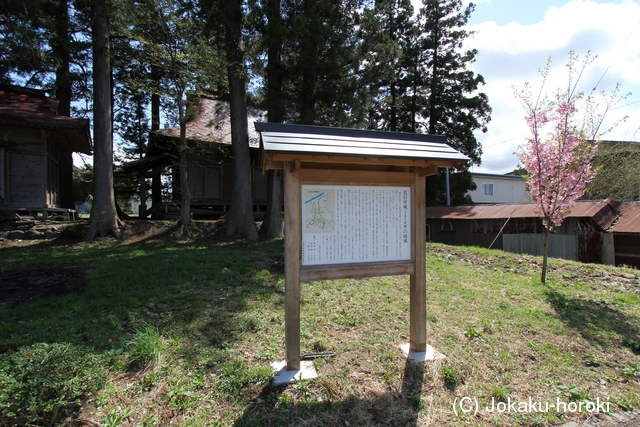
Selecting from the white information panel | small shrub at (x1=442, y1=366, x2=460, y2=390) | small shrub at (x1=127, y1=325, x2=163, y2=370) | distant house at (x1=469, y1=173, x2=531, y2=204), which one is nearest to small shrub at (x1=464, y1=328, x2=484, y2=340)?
small shrub at (x1=442, y1=366, x2=460, y2=390)

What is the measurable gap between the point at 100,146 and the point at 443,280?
36.8ft

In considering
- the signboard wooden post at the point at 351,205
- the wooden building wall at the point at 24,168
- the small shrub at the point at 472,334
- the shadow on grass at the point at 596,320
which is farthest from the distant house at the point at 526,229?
the wooden building wall at the point at 24,168

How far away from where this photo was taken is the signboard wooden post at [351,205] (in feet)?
10.3

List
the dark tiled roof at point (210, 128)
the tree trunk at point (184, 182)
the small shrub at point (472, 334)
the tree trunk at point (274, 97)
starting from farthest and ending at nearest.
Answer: the dark tiled roof at point (210, 128)
the tree trunk at point (184, 182)
the tree trunk at point (274, 97)
the small shrub at point (472, 334)

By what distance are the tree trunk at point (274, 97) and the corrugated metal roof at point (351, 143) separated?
887 cm

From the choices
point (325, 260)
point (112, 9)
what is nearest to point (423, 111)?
point (112, 9)

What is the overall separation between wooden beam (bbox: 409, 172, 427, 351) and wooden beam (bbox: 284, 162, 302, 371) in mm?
1292

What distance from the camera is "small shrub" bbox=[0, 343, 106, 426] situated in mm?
2322

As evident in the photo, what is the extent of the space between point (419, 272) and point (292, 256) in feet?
4.68

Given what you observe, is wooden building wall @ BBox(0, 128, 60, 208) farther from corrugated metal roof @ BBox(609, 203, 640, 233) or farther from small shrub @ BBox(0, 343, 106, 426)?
corrugated metal roof @ BBox(609, 203, 640, 233)

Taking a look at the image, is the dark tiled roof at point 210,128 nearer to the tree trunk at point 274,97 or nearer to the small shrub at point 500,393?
the tree trunk at point 274,97

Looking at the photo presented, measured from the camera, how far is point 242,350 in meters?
3.65

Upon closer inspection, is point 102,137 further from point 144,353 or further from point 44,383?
point 44,383

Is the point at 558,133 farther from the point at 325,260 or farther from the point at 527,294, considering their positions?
the point at 325,260
